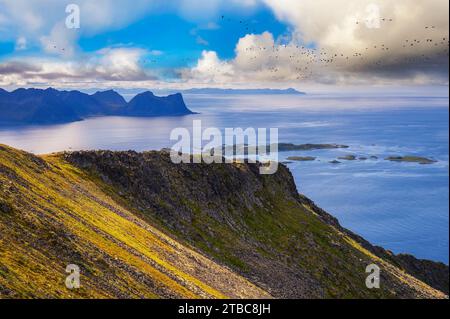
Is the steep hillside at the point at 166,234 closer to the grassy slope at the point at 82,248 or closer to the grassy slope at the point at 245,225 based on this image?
the grassy slope at the point at 82,248

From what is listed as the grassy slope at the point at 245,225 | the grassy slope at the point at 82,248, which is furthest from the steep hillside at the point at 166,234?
the grassy slope at the point at 245,225

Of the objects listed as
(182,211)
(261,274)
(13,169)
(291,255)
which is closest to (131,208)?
(182,211)

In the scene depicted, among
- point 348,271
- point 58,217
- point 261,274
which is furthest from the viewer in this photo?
point 348,271

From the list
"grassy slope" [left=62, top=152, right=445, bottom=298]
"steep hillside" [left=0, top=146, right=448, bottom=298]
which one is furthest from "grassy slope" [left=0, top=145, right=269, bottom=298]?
"grassy slope" [left=62, top=152, right=445, bottom=298]

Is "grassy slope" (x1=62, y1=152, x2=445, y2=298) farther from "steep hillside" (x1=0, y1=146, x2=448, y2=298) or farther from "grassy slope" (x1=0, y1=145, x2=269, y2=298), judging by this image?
"grassy slope" (x1=0, y1=145, x2=269, y2=298)

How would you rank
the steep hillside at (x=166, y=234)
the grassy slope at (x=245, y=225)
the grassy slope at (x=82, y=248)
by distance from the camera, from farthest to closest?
the grassy slope at (x=245, y=225), the steep hillside at (x=166, y=234), the grassy slope at (x=82, y=248)

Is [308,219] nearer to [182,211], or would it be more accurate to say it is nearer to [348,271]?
[348,271]

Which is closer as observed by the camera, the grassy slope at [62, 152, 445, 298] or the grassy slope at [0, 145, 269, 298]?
the grassy slope at [0, 145, 269, 298]
